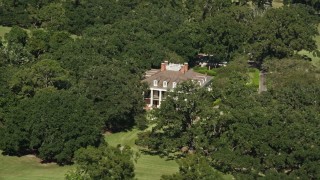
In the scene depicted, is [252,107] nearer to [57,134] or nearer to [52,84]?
[57,134]

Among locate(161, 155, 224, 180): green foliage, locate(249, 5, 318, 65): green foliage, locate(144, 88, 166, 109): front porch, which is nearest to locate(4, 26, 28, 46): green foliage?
locate(144, 88, 166, 109): front porch

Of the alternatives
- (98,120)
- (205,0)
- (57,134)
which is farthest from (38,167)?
(205,0)

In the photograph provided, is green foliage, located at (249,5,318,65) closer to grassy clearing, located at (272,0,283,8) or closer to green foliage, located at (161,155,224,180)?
grassy clearing, located at (272,0,283,8)

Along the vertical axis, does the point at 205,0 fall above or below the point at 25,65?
above

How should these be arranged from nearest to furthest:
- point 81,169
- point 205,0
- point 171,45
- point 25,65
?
1. point 81,169
2. point 25,65
3. point 171,45
4. point 205,0

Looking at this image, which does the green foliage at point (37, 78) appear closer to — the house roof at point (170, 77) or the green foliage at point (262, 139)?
the house roof at point (170, 77)

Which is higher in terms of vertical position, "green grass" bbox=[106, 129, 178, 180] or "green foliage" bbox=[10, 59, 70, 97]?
"green foliage" bbox=[10, 59, 70, 97]

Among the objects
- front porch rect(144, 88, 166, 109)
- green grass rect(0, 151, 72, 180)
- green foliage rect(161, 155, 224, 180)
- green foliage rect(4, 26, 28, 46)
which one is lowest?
green grass rect(0, 151, 72, 180)

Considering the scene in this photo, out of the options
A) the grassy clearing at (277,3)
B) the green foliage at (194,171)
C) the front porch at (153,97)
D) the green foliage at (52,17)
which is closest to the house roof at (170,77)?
the front porch at (153,97)
